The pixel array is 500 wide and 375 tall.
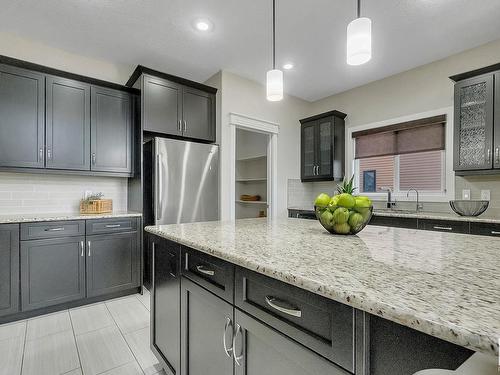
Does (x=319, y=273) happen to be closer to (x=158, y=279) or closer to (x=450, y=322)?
(x=450, y=322)

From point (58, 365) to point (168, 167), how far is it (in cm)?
192

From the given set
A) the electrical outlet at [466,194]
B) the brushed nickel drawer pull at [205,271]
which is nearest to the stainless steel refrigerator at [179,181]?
the brushed nickel drawer pull at [205,271]

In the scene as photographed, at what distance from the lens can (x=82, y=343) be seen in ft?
6.54

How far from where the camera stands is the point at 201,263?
3.87 ft

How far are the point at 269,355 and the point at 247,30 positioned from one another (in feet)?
9.29

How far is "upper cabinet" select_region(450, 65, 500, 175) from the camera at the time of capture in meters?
2.56

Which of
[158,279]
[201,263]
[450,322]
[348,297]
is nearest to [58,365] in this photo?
[158,279]

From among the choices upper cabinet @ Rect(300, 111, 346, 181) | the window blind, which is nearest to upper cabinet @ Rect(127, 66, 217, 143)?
upper cabinet @ Rect(300, 111, 346, 181)

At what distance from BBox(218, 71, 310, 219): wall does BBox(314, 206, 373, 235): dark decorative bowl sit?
7.36 ft

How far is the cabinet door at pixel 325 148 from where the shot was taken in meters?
4.09

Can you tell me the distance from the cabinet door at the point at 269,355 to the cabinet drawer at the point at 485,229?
100 inches

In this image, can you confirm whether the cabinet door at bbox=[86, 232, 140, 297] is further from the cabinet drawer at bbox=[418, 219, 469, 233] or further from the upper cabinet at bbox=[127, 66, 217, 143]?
the cabinet drawer at bbox=[418, 219, 469, 233]

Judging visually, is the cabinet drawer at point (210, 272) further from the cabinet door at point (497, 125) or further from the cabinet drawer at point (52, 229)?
the cabinet door at point (497, 125)

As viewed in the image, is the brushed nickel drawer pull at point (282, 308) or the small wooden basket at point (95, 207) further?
the small wooden basket at point (95, 207)
